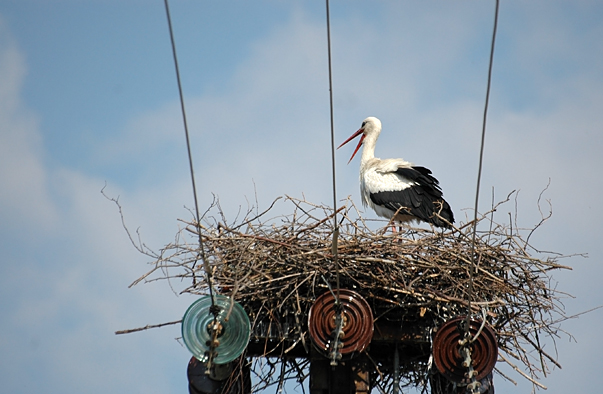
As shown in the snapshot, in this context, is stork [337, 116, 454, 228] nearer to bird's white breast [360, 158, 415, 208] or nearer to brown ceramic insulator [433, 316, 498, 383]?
bird's white breast [360, 158, 415, 208]

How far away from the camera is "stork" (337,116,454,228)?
388 inches

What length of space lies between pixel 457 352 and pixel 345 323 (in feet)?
2.74

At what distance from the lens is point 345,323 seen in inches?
259

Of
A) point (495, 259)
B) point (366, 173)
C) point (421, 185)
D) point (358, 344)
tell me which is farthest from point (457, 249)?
point (366, 173)

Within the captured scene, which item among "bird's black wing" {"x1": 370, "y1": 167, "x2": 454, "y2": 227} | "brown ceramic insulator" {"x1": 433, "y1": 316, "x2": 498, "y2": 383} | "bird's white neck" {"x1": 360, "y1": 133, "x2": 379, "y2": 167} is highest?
"bird's white neck" {"x1": 360, "y1": 133, "x2": 379, "y2": 167}

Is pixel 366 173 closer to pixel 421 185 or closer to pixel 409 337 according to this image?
pixel 421 185

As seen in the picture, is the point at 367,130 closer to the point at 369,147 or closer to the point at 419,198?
the point at 369,147

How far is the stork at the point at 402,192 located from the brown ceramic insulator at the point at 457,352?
3084mm

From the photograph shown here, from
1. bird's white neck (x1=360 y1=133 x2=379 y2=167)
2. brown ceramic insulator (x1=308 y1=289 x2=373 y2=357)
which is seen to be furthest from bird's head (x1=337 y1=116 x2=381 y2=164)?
brown ceramic insulator (x1=308 y1=289 x2=373 y2=357)

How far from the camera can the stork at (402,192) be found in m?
9.84

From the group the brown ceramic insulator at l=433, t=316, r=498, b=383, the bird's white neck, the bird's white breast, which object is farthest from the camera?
the bird's white neck

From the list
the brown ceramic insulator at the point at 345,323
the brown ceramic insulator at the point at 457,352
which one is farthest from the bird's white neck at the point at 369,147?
the brown ceramic insulator at the point at 457,352

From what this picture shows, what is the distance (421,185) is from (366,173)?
0.95 metres

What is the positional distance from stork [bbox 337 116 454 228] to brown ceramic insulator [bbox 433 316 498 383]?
10.1 feet
